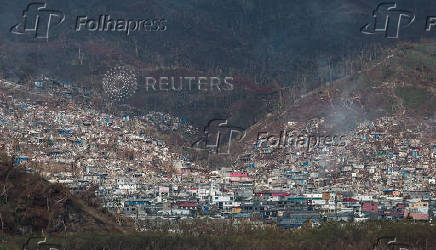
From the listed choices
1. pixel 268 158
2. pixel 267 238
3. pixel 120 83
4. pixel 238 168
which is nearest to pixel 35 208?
pixel 267 238

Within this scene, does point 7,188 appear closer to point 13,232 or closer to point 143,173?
point 13,232

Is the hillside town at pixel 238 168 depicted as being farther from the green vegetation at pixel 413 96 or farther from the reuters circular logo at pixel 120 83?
the reuters circular logo at pixel 120 83

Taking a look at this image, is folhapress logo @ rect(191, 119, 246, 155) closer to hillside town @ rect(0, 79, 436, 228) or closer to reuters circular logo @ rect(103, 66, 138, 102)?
hillside town @ rect(0, 79, 436, 228)

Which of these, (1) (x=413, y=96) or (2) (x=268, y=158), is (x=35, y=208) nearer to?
(2) (x=268, y=158)

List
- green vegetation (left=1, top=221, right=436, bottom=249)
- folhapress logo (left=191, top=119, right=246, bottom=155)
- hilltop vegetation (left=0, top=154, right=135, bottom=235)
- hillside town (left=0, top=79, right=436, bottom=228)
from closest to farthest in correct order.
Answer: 1. hilltop vegetation (left=0, top=154, right=135, bottom=235)
2. green vegetation (left=1, top=221, right=436, bottom=249)
3. hillside town (left=0, top=79, right=436, bottom=228)
4. folhapress logo (left=191, top=119, right=246, bottom=155)

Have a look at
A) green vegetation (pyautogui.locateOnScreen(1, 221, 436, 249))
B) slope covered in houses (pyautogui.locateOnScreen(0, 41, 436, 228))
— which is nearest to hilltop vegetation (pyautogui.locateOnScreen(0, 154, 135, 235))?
green vegetation (pyautogui.locateOnScreen(1, 221, 436, 249))

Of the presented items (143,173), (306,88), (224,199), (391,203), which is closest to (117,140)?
(143,173)

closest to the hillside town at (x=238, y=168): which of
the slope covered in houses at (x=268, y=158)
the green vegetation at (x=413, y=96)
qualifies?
the slope covered in houses at (x=268, y=158)
